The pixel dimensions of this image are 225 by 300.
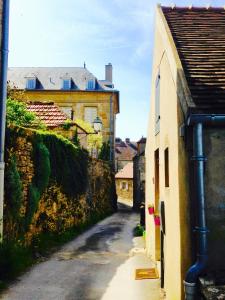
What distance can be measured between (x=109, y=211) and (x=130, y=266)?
1883 cm

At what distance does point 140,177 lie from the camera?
35438mm

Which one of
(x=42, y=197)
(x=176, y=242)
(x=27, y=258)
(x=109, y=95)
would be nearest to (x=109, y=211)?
(x=109, y=95)

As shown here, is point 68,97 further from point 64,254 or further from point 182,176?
point 182,176

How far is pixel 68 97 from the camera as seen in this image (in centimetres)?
3722

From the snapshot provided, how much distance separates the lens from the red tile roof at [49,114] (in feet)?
59.5

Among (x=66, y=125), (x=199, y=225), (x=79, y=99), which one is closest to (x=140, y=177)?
(x=79, y=99)

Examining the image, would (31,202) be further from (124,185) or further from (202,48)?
(124,185)

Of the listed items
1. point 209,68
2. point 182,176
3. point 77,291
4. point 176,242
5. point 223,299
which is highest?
point 209,68

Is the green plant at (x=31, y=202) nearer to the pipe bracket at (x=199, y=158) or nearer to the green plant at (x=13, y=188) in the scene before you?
the green plant at (x=13, y=188)

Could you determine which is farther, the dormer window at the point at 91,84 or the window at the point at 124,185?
the window at the point at 124,185

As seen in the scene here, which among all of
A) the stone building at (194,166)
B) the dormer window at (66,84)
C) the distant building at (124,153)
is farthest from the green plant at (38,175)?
the distant building at (124,153)

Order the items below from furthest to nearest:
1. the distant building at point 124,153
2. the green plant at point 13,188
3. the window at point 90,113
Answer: the distant building at point 124,153
the window at point 90,113
the green plant at point 13,188

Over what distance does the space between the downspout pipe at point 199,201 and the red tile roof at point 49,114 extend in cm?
1287

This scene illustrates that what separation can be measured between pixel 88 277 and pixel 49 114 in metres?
10.9
